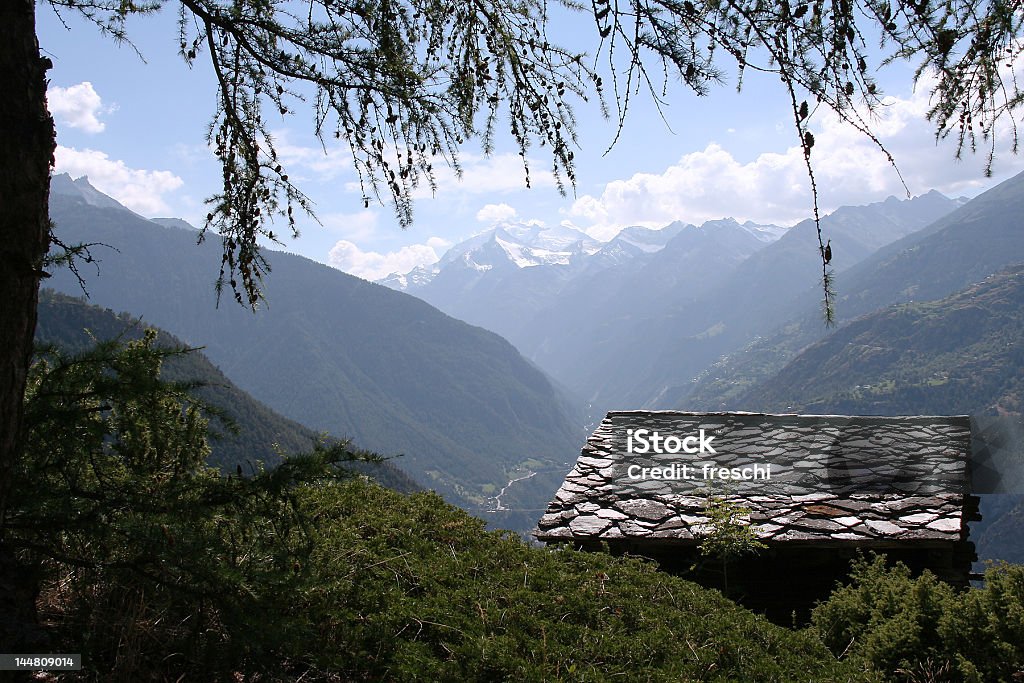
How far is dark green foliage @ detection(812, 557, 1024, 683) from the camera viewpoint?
4.09 m

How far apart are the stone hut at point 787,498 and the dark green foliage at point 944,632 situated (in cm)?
193

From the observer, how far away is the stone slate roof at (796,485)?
719cm

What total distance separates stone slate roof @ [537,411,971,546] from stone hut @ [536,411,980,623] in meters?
0.01

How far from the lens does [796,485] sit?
8.33m

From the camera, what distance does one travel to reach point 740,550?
6832mm

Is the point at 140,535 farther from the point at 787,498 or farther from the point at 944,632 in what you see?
the point at 787,498

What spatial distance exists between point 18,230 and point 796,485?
8.15 m

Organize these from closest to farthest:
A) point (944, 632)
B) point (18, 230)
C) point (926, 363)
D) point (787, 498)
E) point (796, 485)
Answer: point (18, 230) → point (944, 632) → point (787, 498) → point (796, 485) → point (926, 363)

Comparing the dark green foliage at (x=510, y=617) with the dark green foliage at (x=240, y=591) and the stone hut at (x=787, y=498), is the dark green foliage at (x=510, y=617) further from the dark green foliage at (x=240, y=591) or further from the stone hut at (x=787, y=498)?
the stone hut at (x=787, y=498)

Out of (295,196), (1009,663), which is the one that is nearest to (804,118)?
(295,196)

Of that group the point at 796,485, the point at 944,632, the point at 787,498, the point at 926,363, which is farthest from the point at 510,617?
the point at 926,363

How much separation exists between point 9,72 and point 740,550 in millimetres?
6705

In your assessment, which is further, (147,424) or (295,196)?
(295,196)

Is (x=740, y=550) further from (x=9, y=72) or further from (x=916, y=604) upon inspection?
(x=9, y=72)
